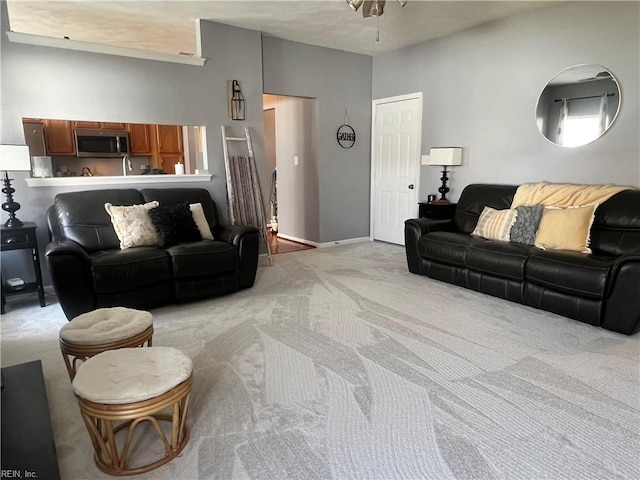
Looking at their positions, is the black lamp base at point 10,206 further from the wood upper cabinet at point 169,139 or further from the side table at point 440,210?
the side table at point 440,210

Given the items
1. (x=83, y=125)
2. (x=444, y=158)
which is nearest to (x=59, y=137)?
(x=83, y=125)

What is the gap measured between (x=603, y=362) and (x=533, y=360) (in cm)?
43

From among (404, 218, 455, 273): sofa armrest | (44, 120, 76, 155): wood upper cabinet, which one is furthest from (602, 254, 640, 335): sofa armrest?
(44, 120, 76, 155): wood upper cabinet

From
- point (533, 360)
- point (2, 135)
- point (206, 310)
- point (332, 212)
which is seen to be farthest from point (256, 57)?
point (533, 360)

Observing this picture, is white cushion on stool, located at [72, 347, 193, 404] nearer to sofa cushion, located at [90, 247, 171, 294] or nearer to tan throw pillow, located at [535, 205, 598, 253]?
sofa cushion, located at [90, 247, 171, 294]

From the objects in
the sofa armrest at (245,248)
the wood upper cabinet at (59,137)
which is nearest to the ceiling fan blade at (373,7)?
the sofa armrest at (245,248)

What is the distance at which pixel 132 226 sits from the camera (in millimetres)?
3643

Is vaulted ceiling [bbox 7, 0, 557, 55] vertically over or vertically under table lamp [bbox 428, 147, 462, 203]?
over

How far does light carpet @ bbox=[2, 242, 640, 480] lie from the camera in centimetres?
175

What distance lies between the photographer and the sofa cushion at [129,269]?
3.16 m

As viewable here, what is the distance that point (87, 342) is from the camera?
2.04 m

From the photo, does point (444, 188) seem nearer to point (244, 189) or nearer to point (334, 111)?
point (334, 111)

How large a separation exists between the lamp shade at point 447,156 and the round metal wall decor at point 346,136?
142 cm

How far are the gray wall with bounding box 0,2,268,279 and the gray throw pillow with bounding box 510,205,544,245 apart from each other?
9.72 feet
